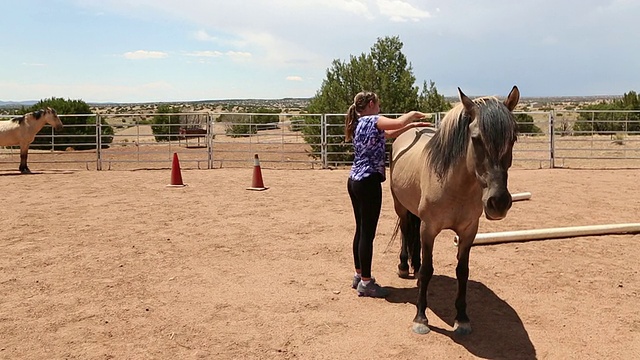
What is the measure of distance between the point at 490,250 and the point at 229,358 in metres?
3.33

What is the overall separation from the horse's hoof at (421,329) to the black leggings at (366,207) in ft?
2.39

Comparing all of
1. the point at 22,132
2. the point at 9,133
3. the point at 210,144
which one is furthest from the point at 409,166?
the point at 9,133

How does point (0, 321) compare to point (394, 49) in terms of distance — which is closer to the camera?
point (0, 321)

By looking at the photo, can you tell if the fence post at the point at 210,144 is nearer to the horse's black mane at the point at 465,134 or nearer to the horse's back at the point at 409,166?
the horse's back at the point at 409,166

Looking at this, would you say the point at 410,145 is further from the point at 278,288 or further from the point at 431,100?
the point at 431,100

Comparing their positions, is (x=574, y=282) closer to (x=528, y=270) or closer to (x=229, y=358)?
(x=528, y=270)

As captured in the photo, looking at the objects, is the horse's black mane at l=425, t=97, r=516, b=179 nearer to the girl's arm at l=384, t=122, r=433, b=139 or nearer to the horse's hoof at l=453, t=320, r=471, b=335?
the girl's arm at l=384, t=122, r=433, b=139

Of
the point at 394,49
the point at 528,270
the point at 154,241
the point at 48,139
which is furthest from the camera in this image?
the point at 48,139

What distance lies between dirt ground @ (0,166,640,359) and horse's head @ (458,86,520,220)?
1051mm

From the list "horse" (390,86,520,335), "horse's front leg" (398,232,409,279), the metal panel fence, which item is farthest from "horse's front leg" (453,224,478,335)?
the metal panel fence

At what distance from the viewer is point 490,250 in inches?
207

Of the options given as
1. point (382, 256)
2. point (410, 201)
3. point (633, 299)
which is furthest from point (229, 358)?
point (633, 299)

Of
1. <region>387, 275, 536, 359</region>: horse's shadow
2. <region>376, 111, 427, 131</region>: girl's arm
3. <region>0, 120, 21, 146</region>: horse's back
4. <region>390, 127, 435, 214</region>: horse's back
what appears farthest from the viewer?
<region>0, 120, 21, 146</region>: horse's back

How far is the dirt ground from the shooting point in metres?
3.20
